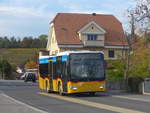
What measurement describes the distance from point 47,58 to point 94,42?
3801 cm

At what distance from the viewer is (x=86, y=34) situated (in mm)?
71062

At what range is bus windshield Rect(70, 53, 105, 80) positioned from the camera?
1134 inches

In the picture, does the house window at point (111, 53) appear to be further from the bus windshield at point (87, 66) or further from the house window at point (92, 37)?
the bus windshield at point (87, 66)

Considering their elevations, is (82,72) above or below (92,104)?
above

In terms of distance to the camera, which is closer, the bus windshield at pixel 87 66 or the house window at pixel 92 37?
the bus windshield at pixel 87 66

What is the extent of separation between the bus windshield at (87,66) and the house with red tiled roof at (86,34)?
38.9 metres

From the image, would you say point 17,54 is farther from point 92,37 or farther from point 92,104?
point 92,104

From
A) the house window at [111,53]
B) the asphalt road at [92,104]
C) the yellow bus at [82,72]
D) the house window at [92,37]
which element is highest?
the house window at [92,37]

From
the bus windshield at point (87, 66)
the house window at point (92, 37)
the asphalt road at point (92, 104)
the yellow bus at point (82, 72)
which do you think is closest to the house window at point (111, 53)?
the house window at point (92, 37)

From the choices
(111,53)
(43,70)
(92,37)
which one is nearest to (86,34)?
(92,37)

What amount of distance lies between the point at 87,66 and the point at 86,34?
4219 cm

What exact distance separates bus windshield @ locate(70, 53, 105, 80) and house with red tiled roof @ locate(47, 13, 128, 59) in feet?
128

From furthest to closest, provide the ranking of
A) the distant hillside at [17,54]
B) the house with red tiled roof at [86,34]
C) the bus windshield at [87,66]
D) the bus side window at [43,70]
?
the distant hillside at [17,54] < the house with red tiled roof at [86,34] < the bus side window at [43,70] < the bus windshield at [87,66]

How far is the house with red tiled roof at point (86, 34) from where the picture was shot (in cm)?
7031
